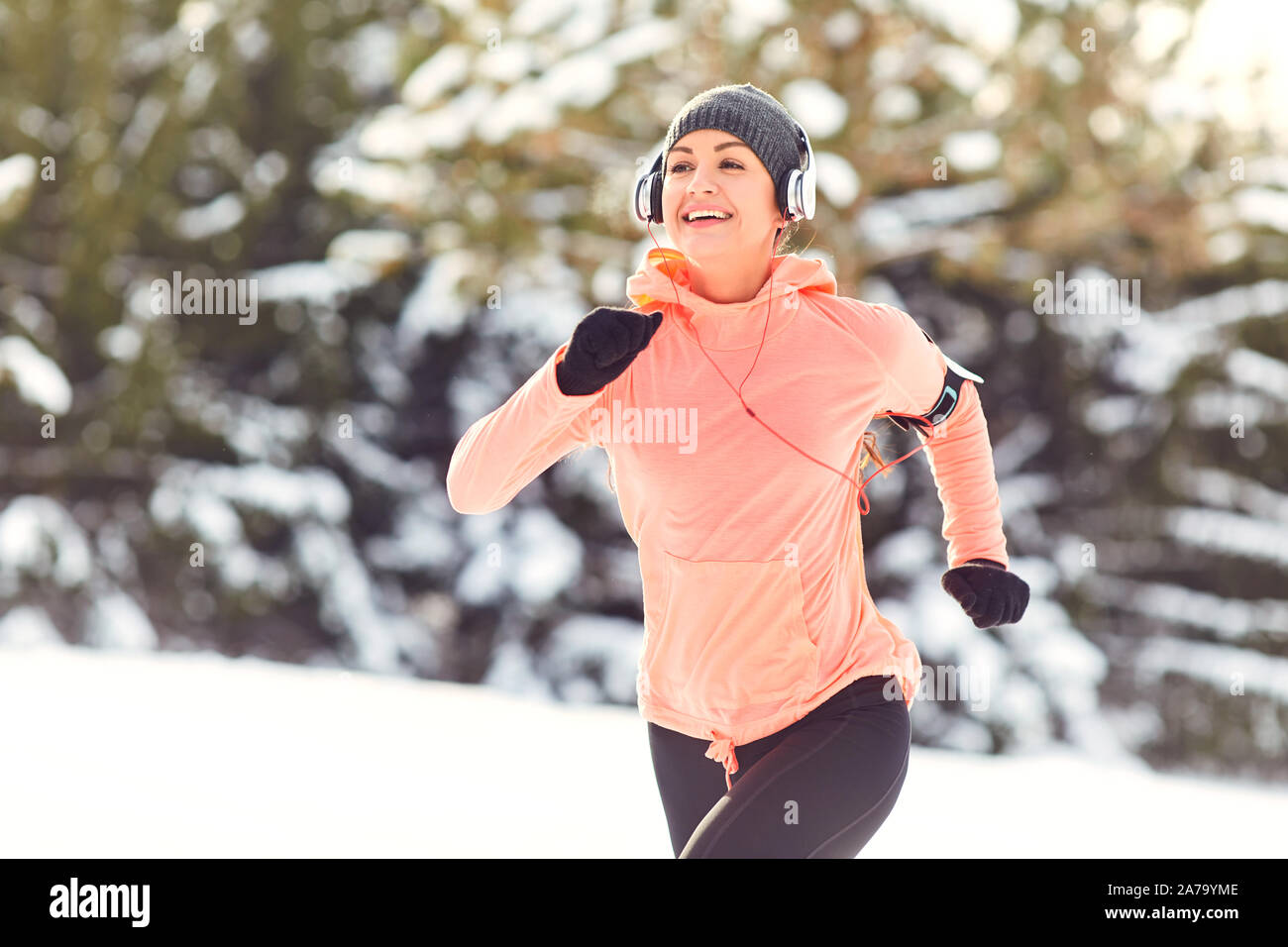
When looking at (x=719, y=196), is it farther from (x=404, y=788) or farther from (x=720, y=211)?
(x=404, y=788)

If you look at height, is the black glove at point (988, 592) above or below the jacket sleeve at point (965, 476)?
below

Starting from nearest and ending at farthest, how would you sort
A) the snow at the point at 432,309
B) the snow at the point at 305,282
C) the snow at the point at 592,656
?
the snow at the point at 432,309, the snow at the point at 592,656, the snow at the point at 305,282

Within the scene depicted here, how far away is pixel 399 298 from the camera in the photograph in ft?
30.0

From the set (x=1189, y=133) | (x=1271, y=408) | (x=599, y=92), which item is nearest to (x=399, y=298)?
(x=599, y=92)

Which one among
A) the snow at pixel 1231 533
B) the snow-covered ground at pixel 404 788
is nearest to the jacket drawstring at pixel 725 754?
the snow-covered ground at pixel 404 788

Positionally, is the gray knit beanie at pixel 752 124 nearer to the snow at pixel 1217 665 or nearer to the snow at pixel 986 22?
the snow at pixel 986 22

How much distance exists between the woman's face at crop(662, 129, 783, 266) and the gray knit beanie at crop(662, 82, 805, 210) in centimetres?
1

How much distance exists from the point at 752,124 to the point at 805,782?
0.92 m

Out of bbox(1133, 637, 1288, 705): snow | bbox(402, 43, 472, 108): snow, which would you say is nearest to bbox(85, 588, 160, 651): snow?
bbox(402, 43, 472, 108): snow

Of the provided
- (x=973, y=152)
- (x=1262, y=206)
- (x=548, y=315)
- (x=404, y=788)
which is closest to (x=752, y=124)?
(x=404, y=788)

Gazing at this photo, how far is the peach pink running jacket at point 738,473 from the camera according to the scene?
171cm

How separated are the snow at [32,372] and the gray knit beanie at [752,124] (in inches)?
329

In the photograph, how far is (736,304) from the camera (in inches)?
69.4

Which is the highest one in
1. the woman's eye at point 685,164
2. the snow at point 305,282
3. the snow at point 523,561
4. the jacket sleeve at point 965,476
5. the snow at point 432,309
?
the snow at point 305,282
